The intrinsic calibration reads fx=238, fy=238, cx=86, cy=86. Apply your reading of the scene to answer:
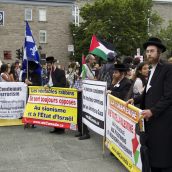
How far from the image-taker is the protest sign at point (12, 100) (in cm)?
737

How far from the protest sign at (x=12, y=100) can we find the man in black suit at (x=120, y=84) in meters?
3.79

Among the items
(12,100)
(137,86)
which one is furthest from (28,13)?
(137,86)

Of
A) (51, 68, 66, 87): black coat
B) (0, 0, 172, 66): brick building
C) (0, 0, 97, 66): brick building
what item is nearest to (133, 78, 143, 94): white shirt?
(51, 68, 66, 87): black coat

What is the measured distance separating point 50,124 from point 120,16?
32.4 meters

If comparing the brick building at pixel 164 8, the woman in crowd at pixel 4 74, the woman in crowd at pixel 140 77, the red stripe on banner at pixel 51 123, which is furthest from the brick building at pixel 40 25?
the woman in crowd at pixel 140 77

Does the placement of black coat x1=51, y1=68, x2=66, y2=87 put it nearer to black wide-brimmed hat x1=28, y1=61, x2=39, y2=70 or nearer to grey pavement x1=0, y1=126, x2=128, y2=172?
black wide-brimmed hat x1=28, y1=61, x2=39, y2=70

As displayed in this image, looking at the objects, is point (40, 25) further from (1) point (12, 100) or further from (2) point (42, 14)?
(1) point (12, 100)

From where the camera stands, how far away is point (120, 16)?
118ft

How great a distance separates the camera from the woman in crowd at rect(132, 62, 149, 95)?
4402 mm

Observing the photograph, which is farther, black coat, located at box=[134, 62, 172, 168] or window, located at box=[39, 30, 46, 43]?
window, located at box=[39, 30, 46, 43]

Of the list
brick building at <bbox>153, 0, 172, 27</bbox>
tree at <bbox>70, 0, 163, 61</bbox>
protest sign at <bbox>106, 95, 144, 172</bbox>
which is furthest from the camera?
brick building at <bbox>153, 0, 172, 27</bbox>

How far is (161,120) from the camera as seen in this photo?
289cm

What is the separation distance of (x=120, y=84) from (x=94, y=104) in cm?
83

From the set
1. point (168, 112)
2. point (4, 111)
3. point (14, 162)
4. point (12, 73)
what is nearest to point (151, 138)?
point (168, 112)
